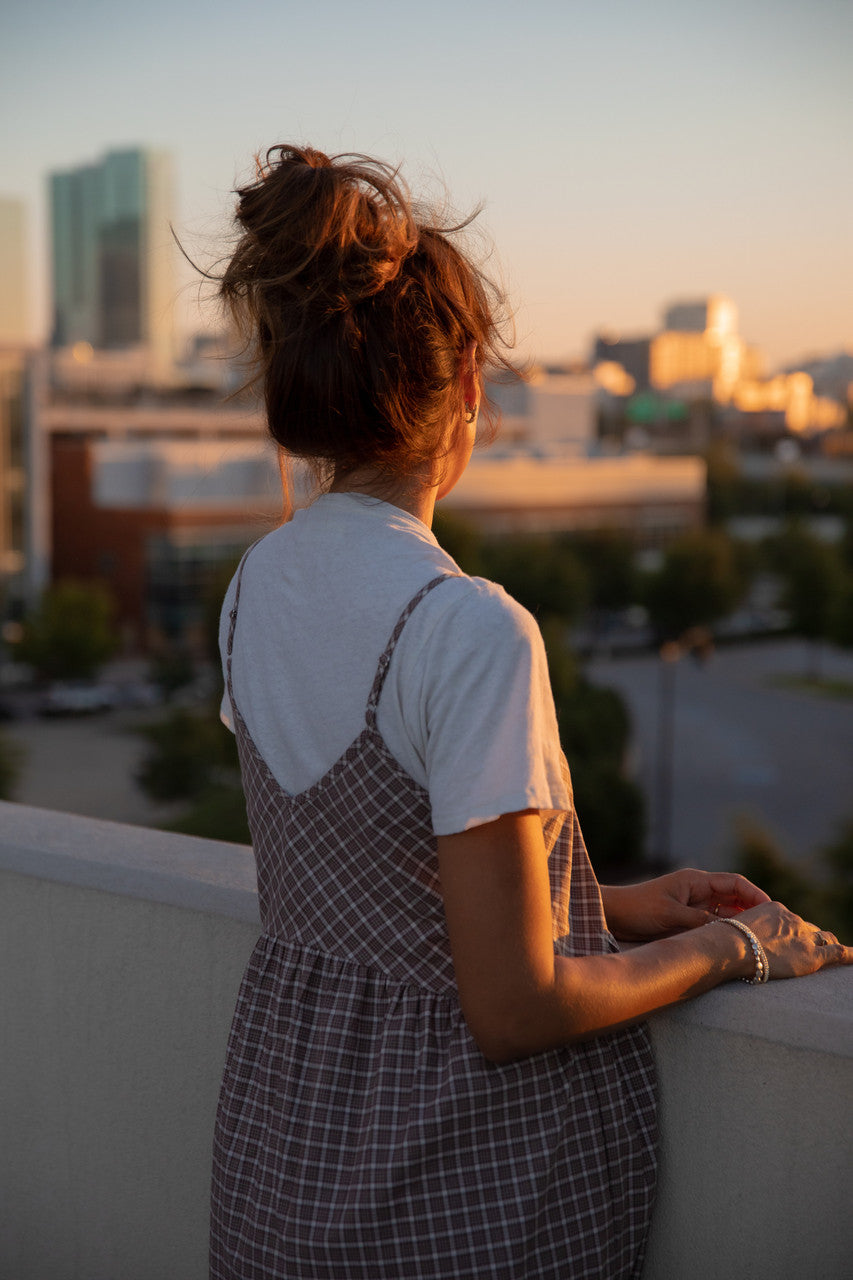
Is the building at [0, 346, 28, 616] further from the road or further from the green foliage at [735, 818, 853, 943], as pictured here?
the green foliage at [735, 818, 853, 943]

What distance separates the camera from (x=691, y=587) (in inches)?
1725

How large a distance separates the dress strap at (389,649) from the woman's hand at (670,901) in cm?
52

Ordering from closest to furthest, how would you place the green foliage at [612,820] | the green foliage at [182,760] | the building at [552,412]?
the green foliage at [612,820]
the green foliage at [182,760]
the building at [552,412]

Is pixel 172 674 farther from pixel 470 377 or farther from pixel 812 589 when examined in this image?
pixel 470 377

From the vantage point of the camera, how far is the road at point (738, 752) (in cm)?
2659

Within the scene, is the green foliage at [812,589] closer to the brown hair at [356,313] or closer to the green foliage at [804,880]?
the green foliage at [804,880]

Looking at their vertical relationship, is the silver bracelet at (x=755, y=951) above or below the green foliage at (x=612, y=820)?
above

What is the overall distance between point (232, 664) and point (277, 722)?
4.8 inches

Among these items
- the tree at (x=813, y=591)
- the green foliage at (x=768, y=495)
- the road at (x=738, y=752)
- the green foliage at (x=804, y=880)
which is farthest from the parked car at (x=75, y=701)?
the green foliage at (x=768, y=495)

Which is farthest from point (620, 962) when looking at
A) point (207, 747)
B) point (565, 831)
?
point (207, 747)

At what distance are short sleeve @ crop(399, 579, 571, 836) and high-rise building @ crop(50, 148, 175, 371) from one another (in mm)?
167948

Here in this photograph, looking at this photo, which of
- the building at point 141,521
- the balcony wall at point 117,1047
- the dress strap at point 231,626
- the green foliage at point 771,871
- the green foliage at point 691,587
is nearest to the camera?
the dress strap at point 231,626

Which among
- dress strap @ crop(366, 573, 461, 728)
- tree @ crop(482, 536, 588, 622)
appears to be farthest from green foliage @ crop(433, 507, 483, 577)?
dress strap @ crop(366, 573, 461, 728)

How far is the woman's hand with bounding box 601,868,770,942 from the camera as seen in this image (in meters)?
1.45
